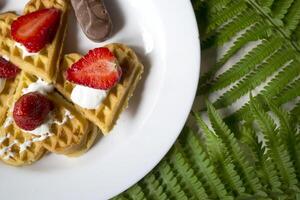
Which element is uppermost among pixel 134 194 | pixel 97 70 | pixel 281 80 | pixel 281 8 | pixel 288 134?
pixel 281 8

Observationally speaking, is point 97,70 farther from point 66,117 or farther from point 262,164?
point 262,164

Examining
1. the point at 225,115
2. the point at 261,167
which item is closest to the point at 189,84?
the point at 225,115

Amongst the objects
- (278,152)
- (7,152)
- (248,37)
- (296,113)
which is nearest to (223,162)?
(278,152)

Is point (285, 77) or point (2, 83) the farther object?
point (2, 83)

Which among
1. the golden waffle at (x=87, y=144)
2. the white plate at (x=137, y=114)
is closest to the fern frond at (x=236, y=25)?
the white plate at (x=137, y=114)

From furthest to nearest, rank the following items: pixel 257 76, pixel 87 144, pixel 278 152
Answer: pixel 87 144 < pixel 257 76 < pixel 278 152

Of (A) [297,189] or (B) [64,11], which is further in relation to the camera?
(B) [64,11]

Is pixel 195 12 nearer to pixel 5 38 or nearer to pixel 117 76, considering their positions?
pixel 117 76
